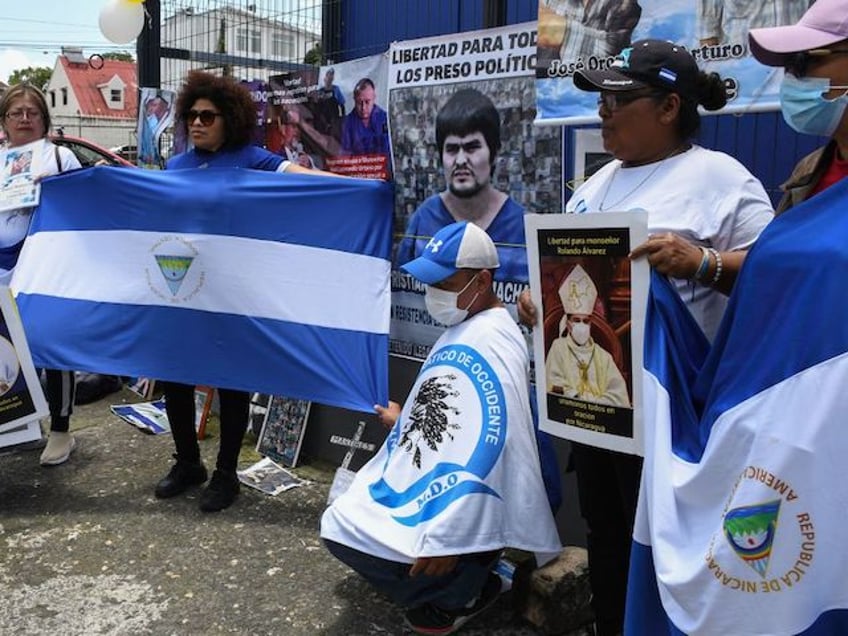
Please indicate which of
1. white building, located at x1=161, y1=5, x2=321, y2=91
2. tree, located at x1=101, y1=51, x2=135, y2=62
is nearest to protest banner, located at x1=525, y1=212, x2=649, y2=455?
white building, located at x1=161, y1=5, x2=321, y2=91

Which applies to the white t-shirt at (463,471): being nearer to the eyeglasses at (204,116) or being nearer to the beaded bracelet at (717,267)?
the beaded bracelet at (717,267)

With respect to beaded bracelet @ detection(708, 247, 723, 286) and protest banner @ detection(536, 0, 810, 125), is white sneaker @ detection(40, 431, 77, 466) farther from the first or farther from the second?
beaded bracelet @ detection(708, 247, 723, 286)

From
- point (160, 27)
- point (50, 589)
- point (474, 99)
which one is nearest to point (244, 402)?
point (50, 589)

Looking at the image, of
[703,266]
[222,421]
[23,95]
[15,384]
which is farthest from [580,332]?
[23,95]

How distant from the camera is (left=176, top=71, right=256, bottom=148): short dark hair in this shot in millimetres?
4086

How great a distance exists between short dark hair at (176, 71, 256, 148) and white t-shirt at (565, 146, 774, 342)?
7.79 feet

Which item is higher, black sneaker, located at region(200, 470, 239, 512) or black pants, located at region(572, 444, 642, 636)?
black pants, located at region(572, 444, 642, 636)

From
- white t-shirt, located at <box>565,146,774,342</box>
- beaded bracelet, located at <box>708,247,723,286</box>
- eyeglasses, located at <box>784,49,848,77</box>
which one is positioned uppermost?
eyeglasses, located at <box>784,49,848,77</box>

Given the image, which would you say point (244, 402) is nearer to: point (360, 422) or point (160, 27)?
point (360, 422)

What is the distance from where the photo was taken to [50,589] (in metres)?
3.47

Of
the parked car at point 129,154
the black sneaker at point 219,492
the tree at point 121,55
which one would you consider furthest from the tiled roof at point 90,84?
the black sneaker at point 219,492

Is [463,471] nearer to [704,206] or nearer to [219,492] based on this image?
[704,206]

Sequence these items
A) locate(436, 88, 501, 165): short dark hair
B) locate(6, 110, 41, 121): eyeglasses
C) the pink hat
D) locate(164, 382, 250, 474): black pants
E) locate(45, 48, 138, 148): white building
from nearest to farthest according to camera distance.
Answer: the pink hat < locate(436, 88, 501, 165): short dark hair < locate(164, 382, 250, 474): black pants < locate(6, 110, 41, 121): eyeglasses < locate(45, 48, 138, 148): white building

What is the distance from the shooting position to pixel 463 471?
9.27ft
